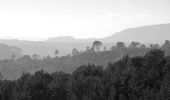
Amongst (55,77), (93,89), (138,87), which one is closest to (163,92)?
(138,87)

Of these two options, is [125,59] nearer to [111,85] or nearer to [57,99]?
[111,85]

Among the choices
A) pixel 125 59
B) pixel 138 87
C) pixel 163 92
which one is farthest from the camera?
pixel 125 59

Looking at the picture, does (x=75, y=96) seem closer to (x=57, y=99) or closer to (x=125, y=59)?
(x=57, y=99)

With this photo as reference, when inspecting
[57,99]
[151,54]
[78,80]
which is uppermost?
[151,54]

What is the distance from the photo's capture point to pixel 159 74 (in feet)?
206

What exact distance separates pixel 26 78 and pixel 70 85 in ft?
47.7

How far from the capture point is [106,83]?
67.4 metres

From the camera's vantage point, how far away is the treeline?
6080 cm

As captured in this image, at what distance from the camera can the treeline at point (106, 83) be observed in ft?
199

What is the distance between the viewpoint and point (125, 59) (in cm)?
7731

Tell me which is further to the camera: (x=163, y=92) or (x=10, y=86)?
(x=10, y=86)

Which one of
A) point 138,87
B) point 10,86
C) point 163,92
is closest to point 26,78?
point 10,86

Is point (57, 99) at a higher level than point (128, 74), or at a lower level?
lower

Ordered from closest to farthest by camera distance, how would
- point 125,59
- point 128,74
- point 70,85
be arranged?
point 128,74 → point 70,85 → point 125,59
